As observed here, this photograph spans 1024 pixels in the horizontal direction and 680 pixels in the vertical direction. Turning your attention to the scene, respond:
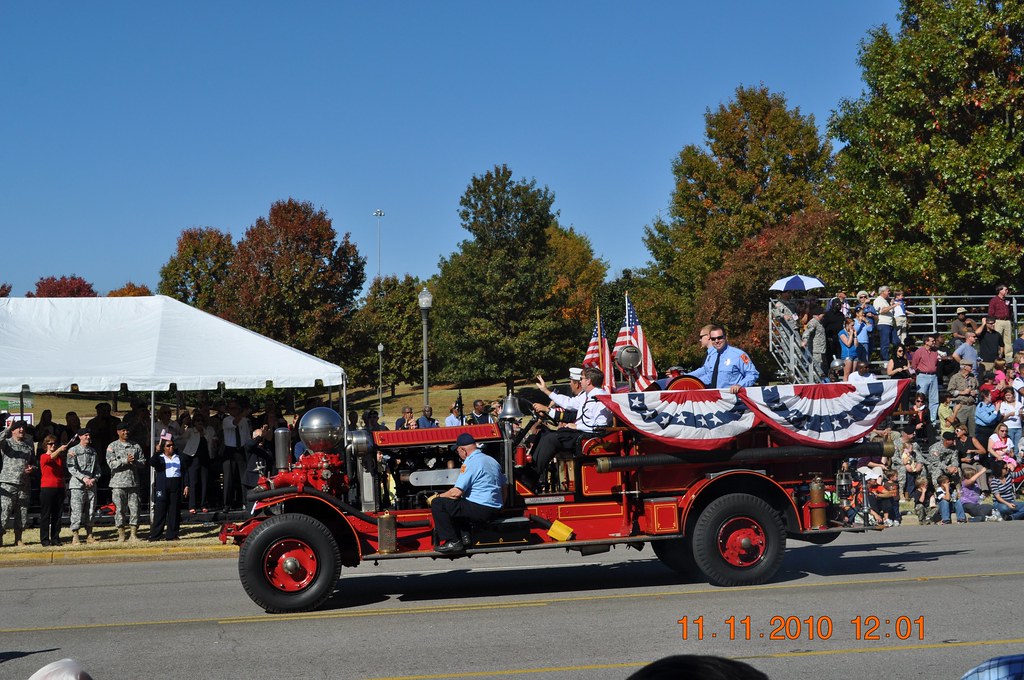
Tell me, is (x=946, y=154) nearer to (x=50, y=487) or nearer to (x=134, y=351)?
(x=134, y=351)

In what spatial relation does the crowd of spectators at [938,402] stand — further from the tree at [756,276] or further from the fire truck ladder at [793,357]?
the tree at [756,276]

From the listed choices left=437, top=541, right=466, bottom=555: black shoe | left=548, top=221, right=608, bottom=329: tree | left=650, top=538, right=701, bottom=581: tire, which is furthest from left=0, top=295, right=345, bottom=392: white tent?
left=548, top=221, right=608, bottom=329: tree

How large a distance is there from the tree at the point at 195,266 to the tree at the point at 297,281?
7.02 meters

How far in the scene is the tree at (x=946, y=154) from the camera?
90.2 ft

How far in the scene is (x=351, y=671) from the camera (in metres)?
7.48

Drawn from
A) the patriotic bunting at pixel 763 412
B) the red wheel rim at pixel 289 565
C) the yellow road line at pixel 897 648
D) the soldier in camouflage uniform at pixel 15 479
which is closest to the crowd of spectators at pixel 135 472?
the soldier in camouflage uniform at pixel 15 479

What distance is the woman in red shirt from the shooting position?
51.9 feet

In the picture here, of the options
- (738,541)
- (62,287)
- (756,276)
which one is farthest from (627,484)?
(62,287)

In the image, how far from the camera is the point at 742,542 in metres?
10.4

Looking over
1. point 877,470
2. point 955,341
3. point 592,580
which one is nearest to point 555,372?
point 955,341

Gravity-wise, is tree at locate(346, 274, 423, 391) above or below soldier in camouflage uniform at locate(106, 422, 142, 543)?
above

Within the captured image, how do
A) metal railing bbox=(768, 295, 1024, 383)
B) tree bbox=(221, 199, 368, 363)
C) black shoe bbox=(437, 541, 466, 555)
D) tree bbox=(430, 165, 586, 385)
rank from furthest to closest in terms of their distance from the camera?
tree bbox=(430, 165, 586, 385)
tree bbox=(221, 199, 368, 363)
metal railing bbox=(768, 295, 1024, 383)
black shoe bbox=(437, 541, 466, 555)

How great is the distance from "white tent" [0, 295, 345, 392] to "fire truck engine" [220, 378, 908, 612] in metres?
6.48

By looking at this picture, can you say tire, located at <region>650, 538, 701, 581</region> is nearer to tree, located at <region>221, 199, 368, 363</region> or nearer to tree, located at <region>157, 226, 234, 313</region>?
tree, located at <region>221, 199, 368, 363</region>
